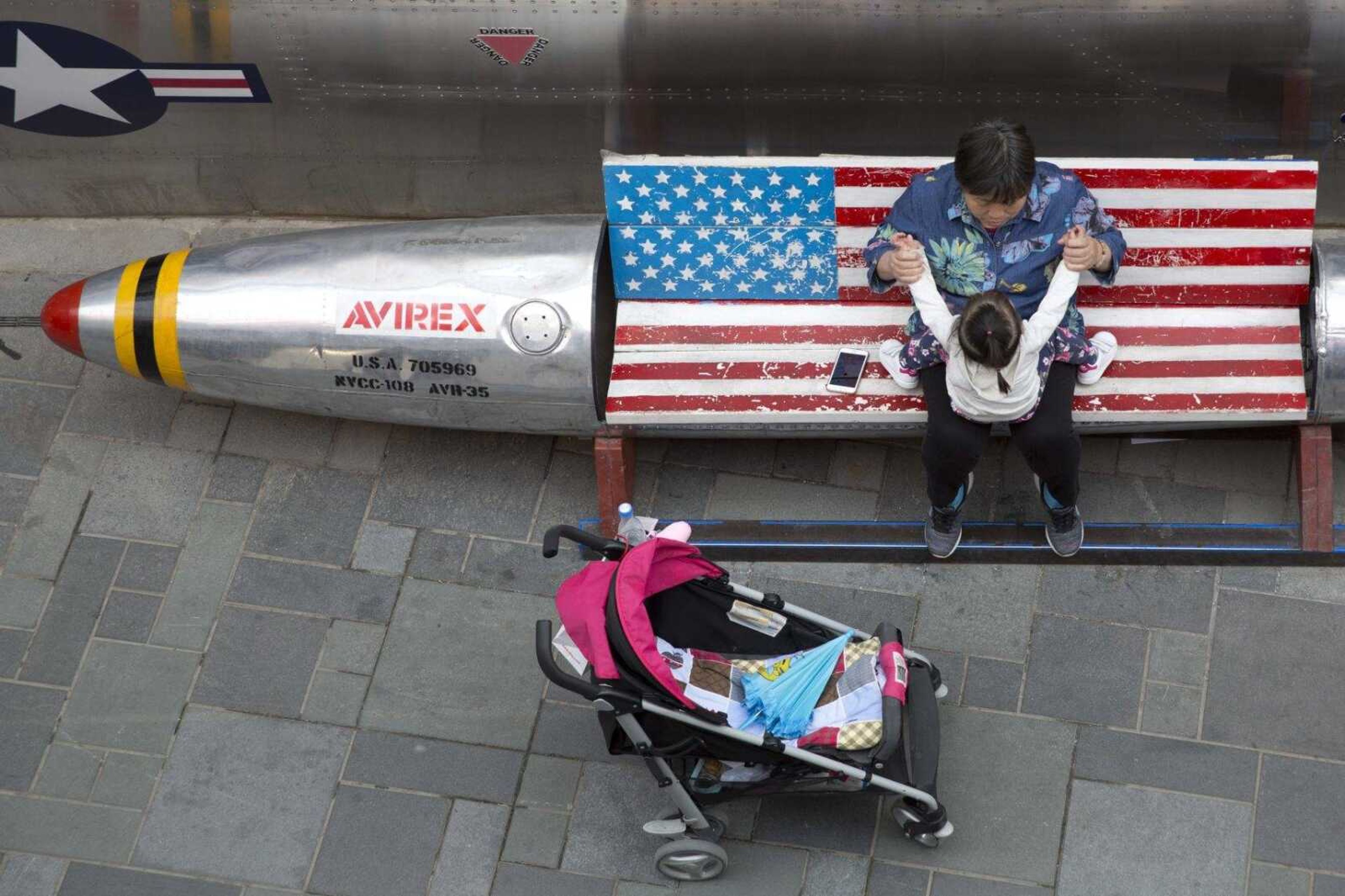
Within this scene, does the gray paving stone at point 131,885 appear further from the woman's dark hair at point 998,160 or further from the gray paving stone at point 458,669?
the woman's dark hair at point 998,160

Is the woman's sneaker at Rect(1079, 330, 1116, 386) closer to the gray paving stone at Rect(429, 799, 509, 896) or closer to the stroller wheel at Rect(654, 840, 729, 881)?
the stroller wheel at Rect(654, 840, 729, 881)

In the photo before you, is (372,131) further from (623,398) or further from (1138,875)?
(1138,875)

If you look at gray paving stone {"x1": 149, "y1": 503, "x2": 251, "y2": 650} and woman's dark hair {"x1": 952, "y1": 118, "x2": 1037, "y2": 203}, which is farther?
gray paving stone {"x1": 149, "y1": 503, "x2": 251, "y2": 650}

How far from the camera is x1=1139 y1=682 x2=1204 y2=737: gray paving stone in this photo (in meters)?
5.05

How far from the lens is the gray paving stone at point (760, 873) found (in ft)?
16.1

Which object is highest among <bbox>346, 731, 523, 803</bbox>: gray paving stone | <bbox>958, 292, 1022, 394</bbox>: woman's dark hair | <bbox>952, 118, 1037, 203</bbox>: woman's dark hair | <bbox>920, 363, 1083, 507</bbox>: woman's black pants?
<bbox>952, 118, 1037, 203</bbox>: woman's dark hair

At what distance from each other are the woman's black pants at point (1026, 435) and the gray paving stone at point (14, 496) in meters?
3.51

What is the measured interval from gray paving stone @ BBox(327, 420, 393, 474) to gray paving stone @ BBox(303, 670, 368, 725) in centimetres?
85

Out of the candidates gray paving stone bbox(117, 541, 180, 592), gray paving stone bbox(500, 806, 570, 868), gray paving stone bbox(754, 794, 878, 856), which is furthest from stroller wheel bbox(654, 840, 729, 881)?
gray paving stone bbox(117, 541, 180, 592)

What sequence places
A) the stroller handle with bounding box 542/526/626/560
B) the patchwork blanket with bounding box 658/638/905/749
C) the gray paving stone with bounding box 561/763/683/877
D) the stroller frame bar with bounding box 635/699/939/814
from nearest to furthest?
1. the stroller frame bar with bounding box 635/699/939/814
2. the patchwork blanket with bounding box 658/638/905/749
3. the stroller handle with bounding box 542/526/626/560
4. the gray paving stone with bounding box 561/763/683/877

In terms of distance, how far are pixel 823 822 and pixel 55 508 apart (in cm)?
321

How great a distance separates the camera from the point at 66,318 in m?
5.55

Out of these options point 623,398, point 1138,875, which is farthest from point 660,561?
point 1138,875

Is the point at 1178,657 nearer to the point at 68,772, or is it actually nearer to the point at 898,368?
the point at 898,368
